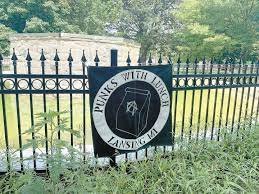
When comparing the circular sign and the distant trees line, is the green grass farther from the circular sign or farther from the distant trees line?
the distant trees line

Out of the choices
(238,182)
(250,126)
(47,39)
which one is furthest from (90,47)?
(238,182)

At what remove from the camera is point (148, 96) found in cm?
407

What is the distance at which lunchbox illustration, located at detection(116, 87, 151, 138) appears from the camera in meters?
3.95

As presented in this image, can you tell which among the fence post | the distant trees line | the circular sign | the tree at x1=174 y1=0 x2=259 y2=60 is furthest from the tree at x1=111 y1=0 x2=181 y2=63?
the fence post

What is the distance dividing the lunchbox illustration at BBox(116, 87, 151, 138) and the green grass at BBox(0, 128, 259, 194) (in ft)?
1.50

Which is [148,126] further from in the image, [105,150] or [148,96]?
[105,150]

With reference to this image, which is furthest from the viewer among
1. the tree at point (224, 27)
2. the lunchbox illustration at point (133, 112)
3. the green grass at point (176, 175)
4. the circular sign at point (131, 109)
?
the tree at point (224, 27)

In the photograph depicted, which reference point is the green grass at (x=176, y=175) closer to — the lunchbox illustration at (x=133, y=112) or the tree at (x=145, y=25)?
the lunchbox illustration at (x=133, y=112)

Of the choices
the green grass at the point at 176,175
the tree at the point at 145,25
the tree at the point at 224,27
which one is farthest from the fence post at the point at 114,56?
the tree at the point at 145,25

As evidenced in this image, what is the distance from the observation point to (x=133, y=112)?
4.02 meters

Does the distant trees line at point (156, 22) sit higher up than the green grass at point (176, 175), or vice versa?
the distant trees line at point (156, 22)

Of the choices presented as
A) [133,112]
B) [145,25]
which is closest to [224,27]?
[145,25]

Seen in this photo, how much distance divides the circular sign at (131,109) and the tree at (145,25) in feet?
106

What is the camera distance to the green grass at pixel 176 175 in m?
3.12
